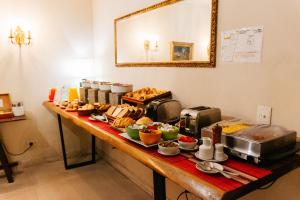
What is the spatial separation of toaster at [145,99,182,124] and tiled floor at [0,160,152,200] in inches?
42.5

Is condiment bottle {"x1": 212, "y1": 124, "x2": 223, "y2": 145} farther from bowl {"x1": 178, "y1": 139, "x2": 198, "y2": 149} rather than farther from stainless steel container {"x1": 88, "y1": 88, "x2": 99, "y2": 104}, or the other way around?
stainless steel container {"x1": 88, "y1": 88, "x2": 99, "y2": 104}

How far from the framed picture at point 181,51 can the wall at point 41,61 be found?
5.64 feet

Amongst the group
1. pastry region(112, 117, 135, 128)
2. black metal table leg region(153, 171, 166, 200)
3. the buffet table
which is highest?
pastry region(112, 117, 135, 128)

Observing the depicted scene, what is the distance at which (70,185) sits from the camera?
2729 millimetres

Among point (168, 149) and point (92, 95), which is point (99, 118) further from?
point (168, 149)

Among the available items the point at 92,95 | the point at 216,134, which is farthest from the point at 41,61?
the point at 216,134

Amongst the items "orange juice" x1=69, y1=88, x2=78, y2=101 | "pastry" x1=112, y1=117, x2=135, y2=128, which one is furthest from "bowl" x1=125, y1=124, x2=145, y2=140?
"orange juice" x1=69, y1=88, x2=78, y2=101

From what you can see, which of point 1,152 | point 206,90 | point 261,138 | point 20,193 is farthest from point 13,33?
point 261,138

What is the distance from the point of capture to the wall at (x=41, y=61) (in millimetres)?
2947

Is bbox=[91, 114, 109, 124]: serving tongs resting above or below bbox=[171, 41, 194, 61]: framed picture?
below

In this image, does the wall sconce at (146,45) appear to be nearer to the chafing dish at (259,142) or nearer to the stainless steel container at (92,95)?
the stainless steel container at (92,95)

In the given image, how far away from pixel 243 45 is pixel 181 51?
0.56m

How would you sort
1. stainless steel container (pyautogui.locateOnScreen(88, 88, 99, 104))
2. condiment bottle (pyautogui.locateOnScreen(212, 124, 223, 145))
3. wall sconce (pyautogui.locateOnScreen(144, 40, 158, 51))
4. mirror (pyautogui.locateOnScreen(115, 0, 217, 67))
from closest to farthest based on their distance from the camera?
condiment bottle (pyautogui.locateOnScreen(212, 124, 223, 145))
mirror (pyautogui.locateOnScreen(115, 0, 217, 67))
wall sconce (pyautogui.locateOnScreen(144, 40, 158, 51))
stainless steel container (pyautogui.locateOnScreen(88, 88, 99, 104))

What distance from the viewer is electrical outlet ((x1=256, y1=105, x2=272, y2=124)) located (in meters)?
1.41
